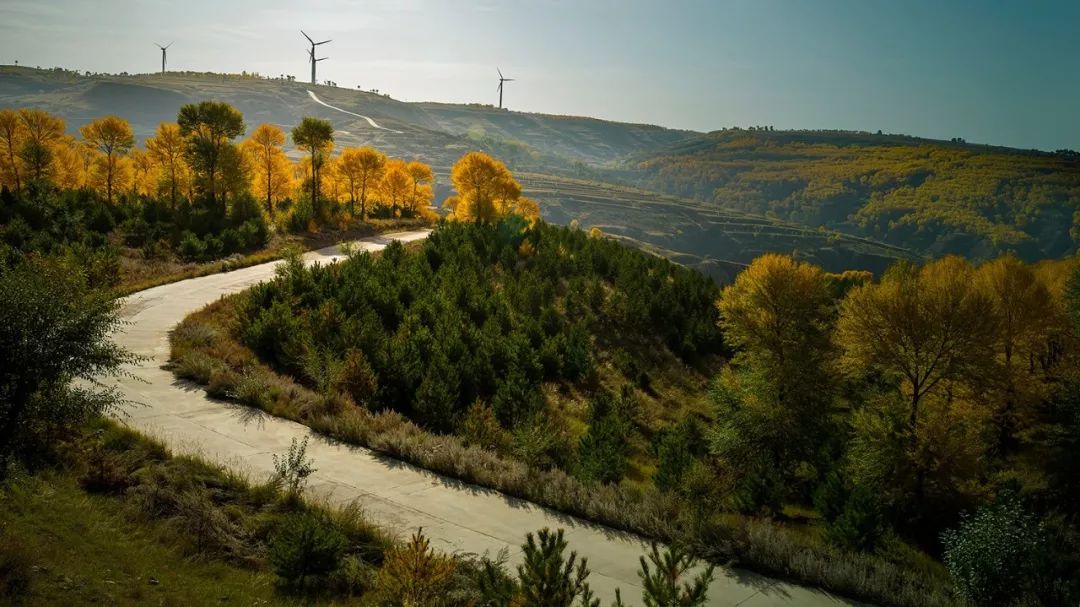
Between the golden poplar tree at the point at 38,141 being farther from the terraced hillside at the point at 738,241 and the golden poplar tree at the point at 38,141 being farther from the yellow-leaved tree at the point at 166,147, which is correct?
the terraced hillside at the point at 738,241

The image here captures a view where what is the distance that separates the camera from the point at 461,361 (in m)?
18.8

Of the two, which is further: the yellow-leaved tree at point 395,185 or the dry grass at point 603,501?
the yellow-leaved tree at point 395,185

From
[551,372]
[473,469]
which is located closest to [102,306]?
[473,469]

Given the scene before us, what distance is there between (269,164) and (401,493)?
47148 millimetres

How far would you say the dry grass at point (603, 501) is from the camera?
7.96 metres

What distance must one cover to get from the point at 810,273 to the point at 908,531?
9030 mm

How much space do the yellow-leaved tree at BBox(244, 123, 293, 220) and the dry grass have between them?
1325 inches

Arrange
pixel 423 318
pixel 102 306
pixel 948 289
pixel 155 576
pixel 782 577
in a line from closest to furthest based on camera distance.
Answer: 1. pixel 155 576
2. pixel 782 577
3. pixel 102 306
4. pixel 948 289
5. pixel 423 318

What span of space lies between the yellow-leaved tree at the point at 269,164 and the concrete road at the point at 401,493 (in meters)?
34.4

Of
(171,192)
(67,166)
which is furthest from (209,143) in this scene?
(67,166)

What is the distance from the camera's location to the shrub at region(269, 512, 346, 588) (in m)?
6.91

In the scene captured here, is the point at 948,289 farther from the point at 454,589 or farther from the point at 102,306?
the point at 102,306

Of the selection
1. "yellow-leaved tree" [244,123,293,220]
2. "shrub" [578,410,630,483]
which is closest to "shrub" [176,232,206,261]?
"yellow-leaved tree" [244,123,293,220]

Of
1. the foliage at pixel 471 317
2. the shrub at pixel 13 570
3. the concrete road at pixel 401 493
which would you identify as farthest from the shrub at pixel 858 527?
the shrub at pixel 13 570
